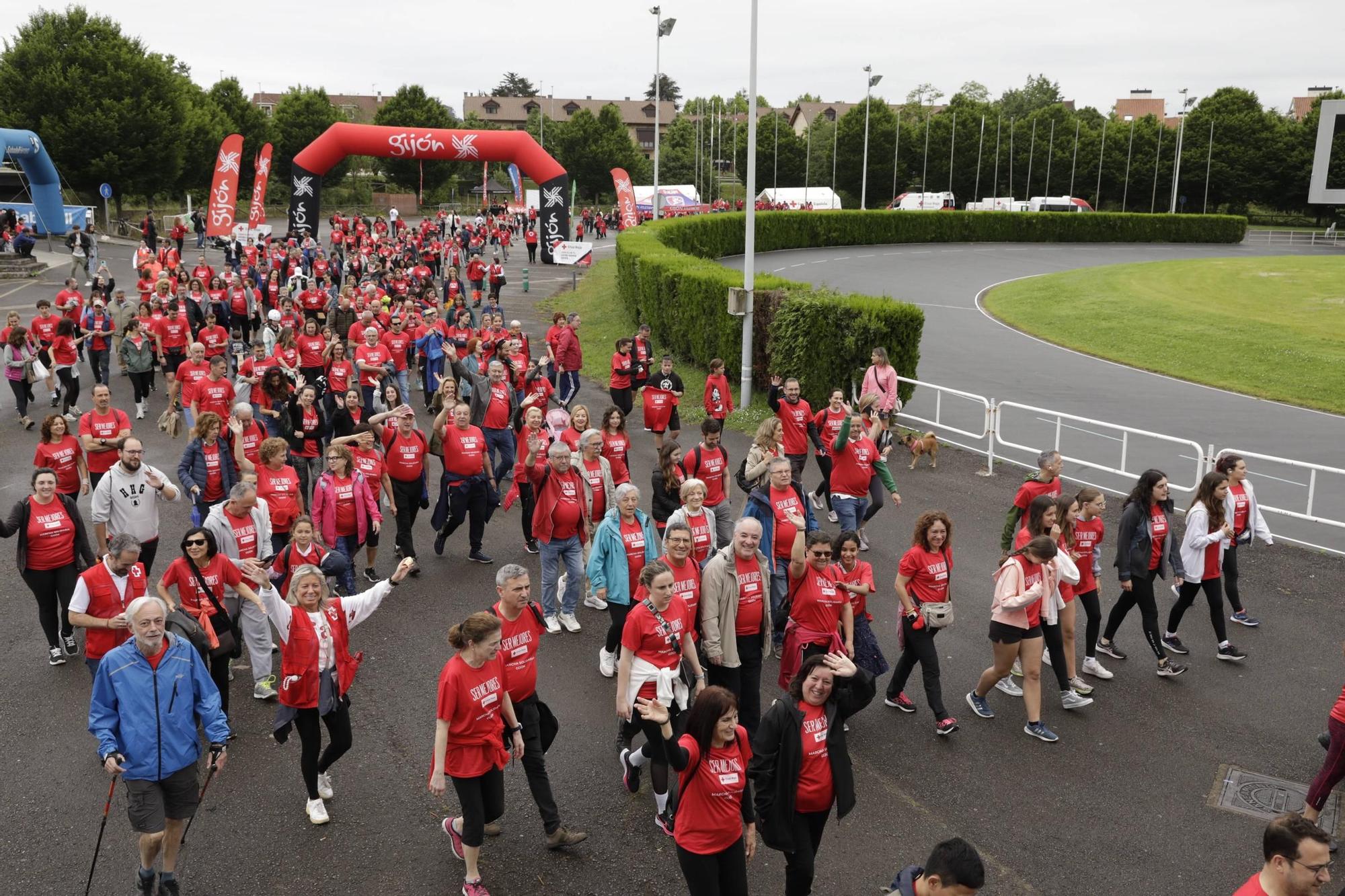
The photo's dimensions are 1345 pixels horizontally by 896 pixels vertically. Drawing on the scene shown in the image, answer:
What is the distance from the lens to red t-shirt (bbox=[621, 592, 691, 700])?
6035mm

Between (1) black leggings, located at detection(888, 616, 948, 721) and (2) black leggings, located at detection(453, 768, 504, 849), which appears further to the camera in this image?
(1) black leggings, located at detection(888, 616, 948, 721)

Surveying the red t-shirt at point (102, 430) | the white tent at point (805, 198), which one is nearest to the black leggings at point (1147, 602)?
the red t-shirt at point (102, 430)

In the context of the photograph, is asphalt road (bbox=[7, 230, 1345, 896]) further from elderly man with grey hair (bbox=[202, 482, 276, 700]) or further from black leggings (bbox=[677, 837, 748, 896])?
black leggings (bbox=[677, 837, 748, 896])

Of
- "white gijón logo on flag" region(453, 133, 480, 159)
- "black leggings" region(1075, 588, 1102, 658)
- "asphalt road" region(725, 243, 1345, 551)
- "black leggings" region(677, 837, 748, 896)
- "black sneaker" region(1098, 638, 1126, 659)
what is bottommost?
"asphalt road" region(725, 243, 1345, 551)

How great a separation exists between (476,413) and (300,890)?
7.53 metres

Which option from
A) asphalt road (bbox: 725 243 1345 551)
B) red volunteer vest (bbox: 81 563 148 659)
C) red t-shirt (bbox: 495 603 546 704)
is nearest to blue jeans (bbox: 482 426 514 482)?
red volunteer vest (bbox: 81 563 148 659)

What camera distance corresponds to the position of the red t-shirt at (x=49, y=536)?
795cm

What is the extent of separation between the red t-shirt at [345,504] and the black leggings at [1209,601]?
22.5ft

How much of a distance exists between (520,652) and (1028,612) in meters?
3.52

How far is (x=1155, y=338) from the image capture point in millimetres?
28750

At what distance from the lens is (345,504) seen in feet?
29.9

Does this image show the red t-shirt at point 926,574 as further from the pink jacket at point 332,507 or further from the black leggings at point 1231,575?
the pink jacket at point 332,507

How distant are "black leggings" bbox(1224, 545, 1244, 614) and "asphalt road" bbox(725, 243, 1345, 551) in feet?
10.7

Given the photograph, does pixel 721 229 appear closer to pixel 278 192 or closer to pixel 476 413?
pixel 476 413
